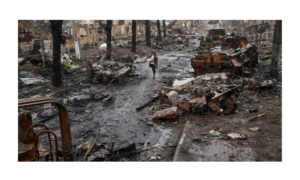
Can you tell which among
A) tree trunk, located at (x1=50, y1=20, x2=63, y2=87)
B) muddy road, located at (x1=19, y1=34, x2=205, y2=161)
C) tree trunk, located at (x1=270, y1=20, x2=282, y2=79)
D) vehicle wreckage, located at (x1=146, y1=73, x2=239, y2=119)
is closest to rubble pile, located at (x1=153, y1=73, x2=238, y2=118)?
vehicle wreckage, located at (x1=146, y1=73, x2=239, y2=119)

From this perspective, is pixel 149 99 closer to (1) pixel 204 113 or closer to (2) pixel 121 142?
(1) pixel 204 113

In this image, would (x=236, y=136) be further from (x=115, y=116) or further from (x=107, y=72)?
(x=107, y=72)

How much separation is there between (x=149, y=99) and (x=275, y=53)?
6088 mm

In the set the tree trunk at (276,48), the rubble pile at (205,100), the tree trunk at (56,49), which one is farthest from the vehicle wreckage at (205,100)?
the tree trunk at (56,49)

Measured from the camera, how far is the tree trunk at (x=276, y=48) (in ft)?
29.0

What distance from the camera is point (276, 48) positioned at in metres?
9.20

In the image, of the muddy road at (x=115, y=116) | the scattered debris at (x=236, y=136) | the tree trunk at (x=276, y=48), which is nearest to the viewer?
the scattered debris at (x=236, y=136)

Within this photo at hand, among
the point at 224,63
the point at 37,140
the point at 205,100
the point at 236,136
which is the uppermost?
the point at 224,63

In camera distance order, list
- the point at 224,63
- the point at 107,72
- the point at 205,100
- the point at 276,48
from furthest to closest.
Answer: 1. the point at 107,72
2. the point at 224,63
3. the point at 276,48
4. the point at 205,100

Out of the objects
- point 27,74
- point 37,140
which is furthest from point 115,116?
point 27,74

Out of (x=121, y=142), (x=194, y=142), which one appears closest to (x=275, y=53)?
(x=194, y=142)

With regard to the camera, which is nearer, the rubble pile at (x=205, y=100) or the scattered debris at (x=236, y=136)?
the scattered debris at (x=236, y=136)

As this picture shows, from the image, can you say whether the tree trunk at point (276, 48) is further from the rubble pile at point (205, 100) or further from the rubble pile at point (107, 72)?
the rubble pile at point (107, 72)

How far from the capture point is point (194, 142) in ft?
16.9
